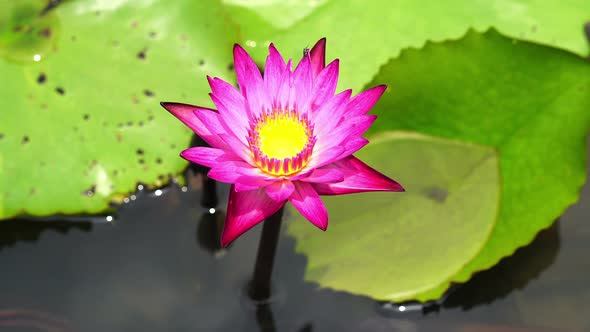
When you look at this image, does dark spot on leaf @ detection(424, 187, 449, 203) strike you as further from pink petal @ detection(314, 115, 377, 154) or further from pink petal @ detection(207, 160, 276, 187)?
pink petal @ detection(207, 160, 276, 187)

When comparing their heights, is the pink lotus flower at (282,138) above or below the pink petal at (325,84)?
below

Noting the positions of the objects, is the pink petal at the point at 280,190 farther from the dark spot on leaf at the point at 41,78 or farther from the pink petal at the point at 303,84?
the dark spot on leaf at the point at 41,78

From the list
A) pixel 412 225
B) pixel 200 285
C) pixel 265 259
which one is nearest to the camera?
pixel 265 259

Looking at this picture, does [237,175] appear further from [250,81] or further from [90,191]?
[90,191]

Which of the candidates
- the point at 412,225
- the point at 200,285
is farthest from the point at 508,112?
the point at 200,285

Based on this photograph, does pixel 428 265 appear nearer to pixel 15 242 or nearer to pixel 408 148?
pixel 408 148

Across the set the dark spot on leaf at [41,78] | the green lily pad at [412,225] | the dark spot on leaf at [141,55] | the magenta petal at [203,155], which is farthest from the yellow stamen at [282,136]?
the dark spot on leaf at [41,78]

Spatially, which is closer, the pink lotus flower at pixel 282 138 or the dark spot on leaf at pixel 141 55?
the pink lotus flower at pixel 282 138
